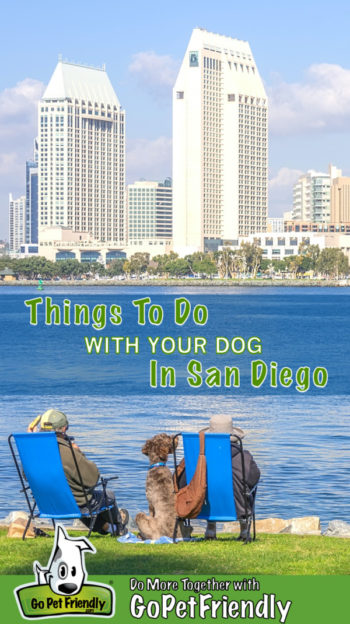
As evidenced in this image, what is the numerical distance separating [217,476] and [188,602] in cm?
382

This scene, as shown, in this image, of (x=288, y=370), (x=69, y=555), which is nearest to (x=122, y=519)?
Answer: (x=69, y=555)

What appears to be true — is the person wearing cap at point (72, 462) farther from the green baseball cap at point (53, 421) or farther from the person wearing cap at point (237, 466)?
the person wearing cap at point (237, 466)

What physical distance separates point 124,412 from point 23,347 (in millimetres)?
51437

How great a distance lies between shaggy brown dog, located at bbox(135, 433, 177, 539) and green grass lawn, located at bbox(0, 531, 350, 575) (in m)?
0.35

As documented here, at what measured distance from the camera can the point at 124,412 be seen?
35219 millimetres

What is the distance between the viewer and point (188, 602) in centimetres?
748

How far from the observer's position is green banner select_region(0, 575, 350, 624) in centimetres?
728

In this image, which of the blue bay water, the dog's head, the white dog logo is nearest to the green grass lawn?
the dog's head

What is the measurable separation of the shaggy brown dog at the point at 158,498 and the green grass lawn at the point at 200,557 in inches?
13.6

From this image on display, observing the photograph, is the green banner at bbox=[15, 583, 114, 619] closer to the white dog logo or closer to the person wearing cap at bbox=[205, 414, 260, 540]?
the white dog logo

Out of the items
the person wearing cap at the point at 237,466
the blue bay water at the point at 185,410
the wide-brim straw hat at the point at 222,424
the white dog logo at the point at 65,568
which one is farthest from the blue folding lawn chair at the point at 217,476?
the blue bay water at the point at 185,410

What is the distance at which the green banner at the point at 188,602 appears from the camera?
23.9ft

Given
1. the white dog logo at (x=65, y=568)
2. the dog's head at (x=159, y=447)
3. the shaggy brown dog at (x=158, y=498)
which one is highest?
the dog's head at (x=159, y=447)

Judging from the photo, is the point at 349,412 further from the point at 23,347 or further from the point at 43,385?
the point at 23,347
